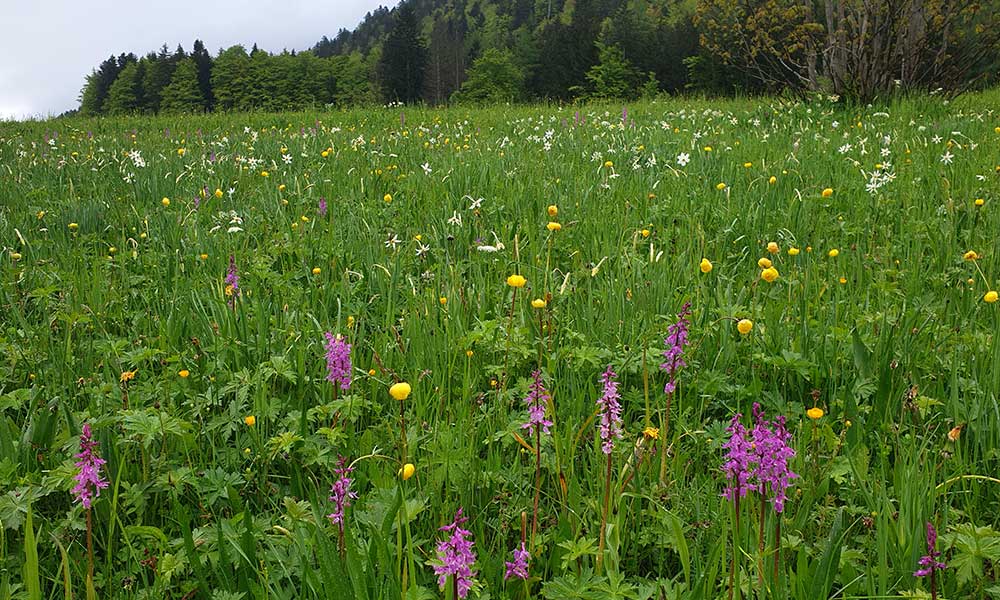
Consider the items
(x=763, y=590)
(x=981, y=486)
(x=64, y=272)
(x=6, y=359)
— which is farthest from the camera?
(x=64, y=272)

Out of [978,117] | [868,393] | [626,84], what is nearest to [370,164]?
[868,393]

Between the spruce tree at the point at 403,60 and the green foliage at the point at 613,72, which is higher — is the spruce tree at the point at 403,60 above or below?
above

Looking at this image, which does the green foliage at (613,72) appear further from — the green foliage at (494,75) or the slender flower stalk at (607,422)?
the slender flower stalk at (607,422)

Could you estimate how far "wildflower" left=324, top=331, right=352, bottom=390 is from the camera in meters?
1.68

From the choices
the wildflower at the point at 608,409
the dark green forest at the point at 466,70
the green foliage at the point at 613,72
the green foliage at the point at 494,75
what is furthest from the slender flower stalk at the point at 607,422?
the green foliage at the point at 494,75

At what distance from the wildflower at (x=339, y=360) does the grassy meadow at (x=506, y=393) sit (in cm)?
7

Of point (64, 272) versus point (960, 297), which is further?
point (64, 272)

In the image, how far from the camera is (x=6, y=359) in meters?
2.22

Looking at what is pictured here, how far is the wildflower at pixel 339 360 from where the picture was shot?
5.52 ft

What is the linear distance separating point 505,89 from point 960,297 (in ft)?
199

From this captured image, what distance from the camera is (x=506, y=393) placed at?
1.90 meters

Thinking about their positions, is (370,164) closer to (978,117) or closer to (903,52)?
(978,117)

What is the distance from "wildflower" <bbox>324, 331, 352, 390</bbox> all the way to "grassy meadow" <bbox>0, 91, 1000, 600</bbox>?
0.22 ft

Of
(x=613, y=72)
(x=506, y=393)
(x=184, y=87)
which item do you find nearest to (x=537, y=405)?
(x=506, y=393)
